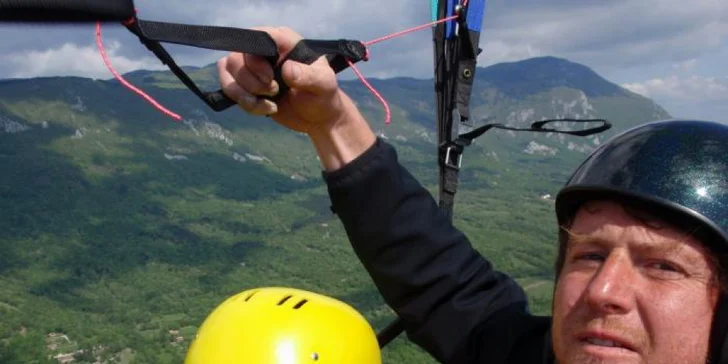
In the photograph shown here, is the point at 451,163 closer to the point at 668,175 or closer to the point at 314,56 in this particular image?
the point at 668,175

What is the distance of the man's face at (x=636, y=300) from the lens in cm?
218

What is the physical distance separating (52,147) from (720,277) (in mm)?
199420

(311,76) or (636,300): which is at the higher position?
(311,76)

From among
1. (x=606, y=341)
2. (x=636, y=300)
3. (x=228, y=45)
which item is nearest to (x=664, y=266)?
(x=636, y=300)

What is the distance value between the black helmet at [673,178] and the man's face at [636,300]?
2.7 inches

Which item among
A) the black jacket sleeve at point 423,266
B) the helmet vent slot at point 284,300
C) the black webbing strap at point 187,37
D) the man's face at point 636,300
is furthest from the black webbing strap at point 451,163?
the black webbing strap at point 187,37

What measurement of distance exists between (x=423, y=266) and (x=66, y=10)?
1.98m

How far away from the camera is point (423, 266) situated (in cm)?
294

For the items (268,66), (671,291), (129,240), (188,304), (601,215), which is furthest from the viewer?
(129,240)

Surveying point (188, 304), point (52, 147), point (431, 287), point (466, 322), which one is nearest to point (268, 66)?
point (431, 287)

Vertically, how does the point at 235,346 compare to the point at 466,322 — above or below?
below

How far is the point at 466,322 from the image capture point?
304cm

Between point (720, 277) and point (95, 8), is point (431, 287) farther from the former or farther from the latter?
point (95, 8)

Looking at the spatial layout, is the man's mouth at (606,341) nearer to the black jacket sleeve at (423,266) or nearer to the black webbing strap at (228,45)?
the black jacket sleeve at (423,266)
